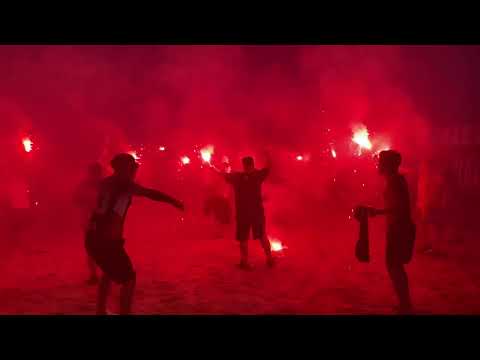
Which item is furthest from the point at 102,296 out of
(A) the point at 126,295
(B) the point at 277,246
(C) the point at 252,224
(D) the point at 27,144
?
(D) the point at 27,144

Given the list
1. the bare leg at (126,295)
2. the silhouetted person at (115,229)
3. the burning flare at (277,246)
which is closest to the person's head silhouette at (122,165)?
the silhouetted person at (115,229)

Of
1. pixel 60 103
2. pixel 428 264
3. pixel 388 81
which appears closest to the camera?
pixel 428 264

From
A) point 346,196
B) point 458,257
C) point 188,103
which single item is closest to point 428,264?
point 458,257

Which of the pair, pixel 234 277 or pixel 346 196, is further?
pixel 346 196

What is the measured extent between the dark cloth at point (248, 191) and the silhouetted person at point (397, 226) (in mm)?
2534

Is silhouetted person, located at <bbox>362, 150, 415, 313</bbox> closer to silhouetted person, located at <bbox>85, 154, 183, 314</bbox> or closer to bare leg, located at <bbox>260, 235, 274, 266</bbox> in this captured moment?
silhouetted person, located at <bbox>85, 154, 183, 314</bbox>

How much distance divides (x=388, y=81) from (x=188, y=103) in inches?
312

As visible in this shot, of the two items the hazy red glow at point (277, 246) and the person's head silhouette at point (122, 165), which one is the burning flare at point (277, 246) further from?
the person's head silhouette at point (122, 165)

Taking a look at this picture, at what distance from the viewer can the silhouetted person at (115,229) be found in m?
4.39

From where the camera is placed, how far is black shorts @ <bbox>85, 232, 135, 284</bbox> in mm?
4379

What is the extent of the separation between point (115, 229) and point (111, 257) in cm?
29

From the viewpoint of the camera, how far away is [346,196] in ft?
45.4

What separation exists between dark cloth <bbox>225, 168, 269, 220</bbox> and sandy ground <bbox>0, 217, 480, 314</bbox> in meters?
0.97

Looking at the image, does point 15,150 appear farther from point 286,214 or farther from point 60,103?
point 286,214
